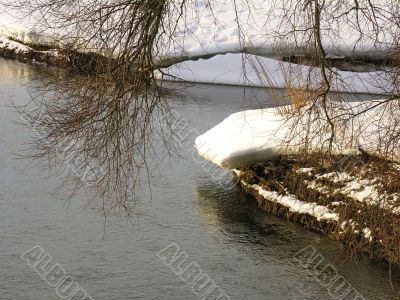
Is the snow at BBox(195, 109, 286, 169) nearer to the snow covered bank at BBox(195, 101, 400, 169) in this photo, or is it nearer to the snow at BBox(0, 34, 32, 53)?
the snow covered bank at BBox(195, 101, 400, 169)

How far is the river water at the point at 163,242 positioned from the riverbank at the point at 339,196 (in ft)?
0.61

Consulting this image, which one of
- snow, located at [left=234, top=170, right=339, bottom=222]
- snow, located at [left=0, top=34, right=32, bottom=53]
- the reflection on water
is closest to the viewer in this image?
the reflection on water

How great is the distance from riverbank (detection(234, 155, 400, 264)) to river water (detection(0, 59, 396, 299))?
0.19 m

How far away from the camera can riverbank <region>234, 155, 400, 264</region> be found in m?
8.50

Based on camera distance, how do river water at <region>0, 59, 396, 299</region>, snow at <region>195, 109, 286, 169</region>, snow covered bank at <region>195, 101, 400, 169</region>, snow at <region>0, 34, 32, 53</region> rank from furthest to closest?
snow at <region>0, 34, 32, 53</region>, snow at <region>195, 109, 286, 169</region>, snow covered bank at <region>195, 101, 400, 169</region>, river water at <region>0, 59, 396, 299</region>

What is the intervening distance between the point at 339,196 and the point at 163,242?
2.32m

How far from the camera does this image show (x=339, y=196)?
9.58m

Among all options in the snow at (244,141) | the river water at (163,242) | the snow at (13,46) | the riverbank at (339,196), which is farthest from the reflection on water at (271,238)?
the snow at (13,46)

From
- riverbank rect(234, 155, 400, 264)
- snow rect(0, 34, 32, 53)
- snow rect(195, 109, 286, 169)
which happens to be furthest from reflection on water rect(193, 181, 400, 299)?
snow rect(0, 34, 32, 53)

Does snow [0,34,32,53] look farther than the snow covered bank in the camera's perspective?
Yes

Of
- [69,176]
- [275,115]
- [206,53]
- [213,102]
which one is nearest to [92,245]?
[69,176]

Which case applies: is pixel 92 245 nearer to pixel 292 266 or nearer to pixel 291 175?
pixel 292 266

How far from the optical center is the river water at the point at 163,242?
25.7ft

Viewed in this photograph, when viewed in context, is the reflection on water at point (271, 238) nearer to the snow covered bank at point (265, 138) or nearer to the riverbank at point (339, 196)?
the riverbank at point (339, 196)
